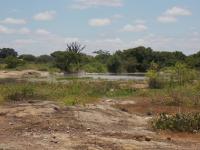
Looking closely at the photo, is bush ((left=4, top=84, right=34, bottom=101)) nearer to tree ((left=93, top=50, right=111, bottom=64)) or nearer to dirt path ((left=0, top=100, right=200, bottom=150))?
dirt path ((left=0, top=100, right=200, bottom=150))

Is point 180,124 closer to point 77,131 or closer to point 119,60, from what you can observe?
point 77,131

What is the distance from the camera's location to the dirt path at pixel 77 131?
10.9m

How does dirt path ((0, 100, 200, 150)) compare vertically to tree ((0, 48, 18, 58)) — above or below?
below

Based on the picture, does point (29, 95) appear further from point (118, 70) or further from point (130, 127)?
point (118, 70)

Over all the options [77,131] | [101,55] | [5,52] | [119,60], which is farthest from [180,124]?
[5,52]

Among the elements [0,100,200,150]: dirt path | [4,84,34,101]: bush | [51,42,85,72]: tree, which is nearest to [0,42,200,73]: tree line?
[51,42,85,72]: tree

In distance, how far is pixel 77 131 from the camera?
42.2ft

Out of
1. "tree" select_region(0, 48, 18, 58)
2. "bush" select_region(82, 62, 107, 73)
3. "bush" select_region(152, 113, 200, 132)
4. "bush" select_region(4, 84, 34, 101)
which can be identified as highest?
"tree" select_region(0, 48, 18, 58)

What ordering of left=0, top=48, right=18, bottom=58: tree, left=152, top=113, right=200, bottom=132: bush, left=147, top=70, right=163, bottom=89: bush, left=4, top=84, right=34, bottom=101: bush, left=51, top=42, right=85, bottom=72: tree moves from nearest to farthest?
left=152, top=113, right=200, bottom=132: bush → left=4, top=84, right=34, bottom=101: bush → left=147, top=70, right=163, bottom=89: bush → left=51, top=42, right=85, bottom=72: tree → left=0, top=48, right=18, bottom=58: tree

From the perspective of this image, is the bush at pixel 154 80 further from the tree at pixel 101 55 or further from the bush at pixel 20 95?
the tree at pixel 101 55

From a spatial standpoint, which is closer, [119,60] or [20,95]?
[20,95]

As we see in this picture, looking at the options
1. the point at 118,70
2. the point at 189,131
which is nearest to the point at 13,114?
the point at 189,131

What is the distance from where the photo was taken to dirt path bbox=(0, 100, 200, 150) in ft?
35.8

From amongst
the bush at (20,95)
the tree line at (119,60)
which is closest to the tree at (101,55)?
the tree line at (119,60)
